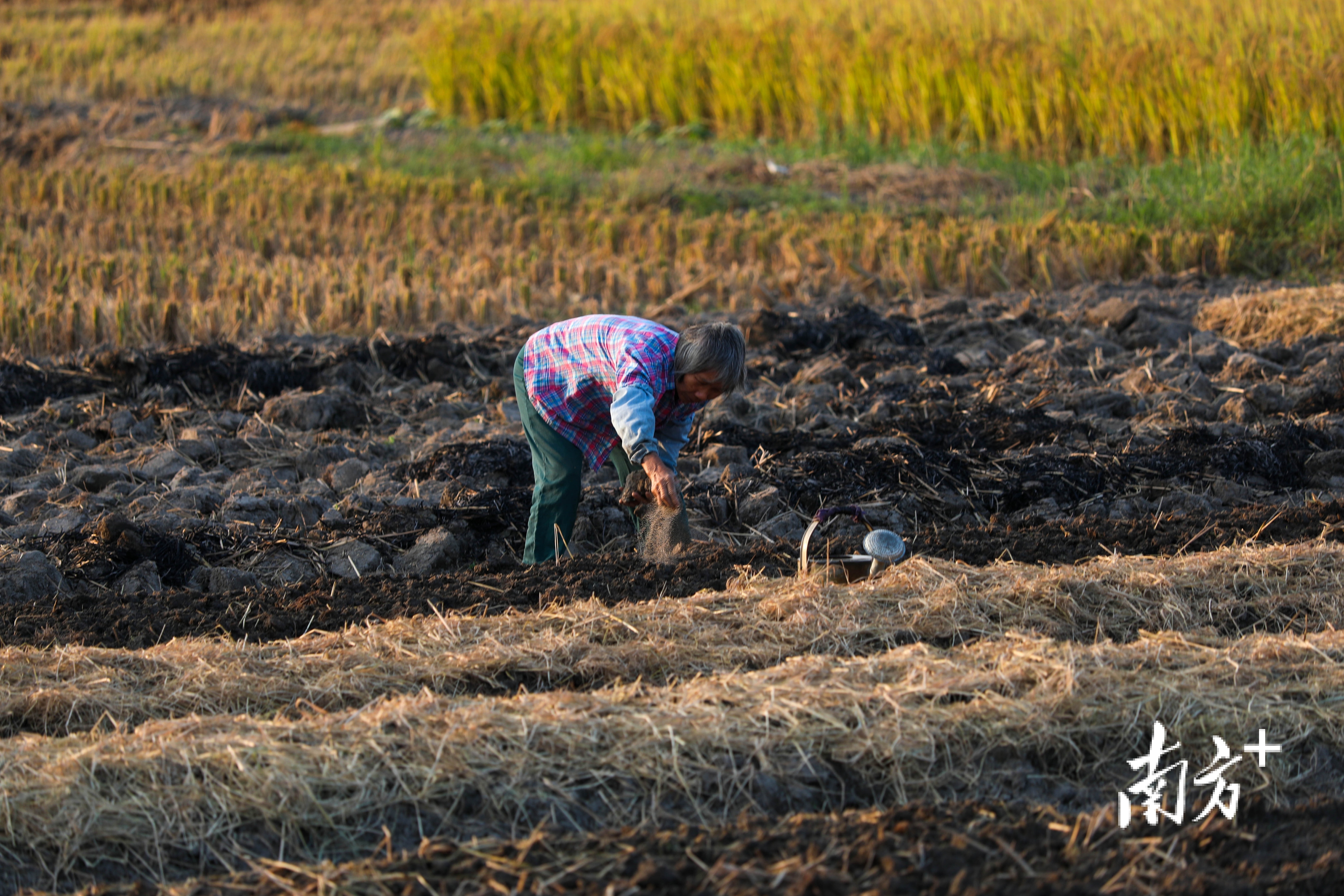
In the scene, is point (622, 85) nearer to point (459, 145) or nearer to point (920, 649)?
point (459, 145)

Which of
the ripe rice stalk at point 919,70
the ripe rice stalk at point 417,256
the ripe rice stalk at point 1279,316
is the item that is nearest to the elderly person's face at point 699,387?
the ripe rice stalk at point 417,256

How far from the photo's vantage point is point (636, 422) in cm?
393

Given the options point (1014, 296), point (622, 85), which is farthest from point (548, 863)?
point (622, 85)

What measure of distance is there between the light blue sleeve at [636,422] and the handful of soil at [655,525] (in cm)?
16

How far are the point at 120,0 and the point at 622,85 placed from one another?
42.0 ft

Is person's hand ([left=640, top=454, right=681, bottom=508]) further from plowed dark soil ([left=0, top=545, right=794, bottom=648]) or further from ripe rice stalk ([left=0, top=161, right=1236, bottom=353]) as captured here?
ripe rice stalk ([left=0, top=161, right=1236, bottom=353])

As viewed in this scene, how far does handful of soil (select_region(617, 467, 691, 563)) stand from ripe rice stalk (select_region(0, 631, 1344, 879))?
113 cm

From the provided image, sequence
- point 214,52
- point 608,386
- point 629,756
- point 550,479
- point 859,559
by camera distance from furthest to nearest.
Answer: point 214,52 < point 550,479 < point 608,386 < point 859,559 < point 629,756

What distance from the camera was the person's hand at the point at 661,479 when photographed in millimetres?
3889

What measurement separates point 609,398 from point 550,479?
1.45 ft

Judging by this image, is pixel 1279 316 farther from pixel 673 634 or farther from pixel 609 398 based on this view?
pixel 673 634

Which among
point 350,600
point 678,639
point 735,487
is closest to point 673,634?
point 678,639

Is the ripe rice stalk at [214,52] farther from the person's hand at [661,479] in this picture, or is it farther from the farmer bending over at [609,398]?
the person's hand at [661,479]

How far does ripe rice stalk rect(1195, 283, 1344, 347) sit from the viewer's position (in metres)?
7.35
